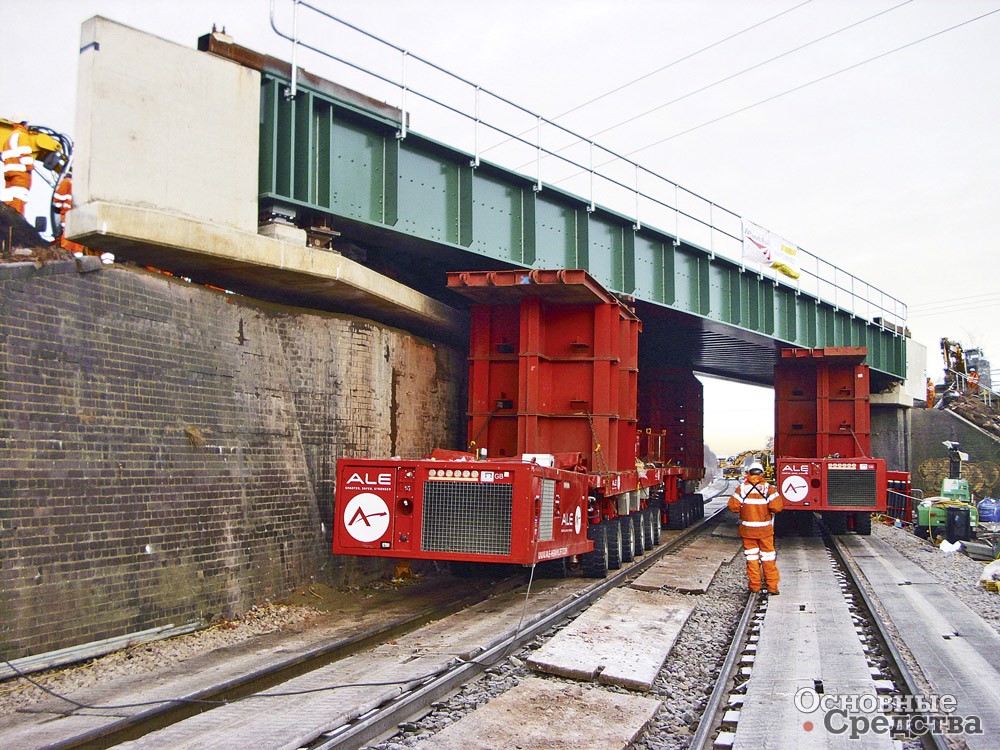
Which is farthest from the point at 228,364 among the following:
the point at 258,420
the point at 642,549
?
the point at 642,549

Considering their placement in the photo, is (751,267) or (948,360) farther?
(948,360)

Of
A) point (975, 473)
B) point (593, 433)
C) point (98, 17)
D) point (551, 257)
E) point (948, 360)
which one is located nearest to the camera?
point (98, 17)

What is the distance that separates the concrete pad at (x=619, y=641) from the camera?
23.9 feet

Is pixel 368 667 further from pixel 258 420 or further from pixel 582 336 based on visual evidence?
pixel 582 336

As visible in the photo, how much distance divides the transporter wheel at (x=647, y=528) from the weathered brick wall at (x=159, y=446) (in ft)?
21.4

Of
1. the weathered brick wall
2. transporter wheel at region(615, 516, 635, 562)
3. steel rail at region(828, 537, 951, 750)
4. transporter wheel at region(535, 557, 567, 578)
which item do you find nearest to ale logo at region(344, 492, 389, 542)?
the weathered brick wall

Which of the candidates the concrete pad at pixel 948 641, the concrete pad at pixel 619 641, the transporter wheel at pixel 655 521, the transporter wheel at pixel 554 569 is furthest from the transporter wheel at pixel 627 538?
the concrete pad at pixel 948 641

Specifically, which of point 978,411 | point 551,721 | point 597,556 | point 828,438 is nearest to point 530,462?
→ point 597,556

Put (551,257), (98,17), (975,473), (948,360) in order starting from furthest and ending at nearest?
(948,360), (975,473), (551,257), (98,17)

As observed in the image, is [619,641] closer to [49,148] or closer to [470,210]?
[470,210]

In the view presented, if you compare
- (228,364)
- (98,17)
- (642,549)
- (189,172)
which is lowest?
(642,549)

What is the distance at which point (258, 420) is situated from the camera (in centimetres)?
1059

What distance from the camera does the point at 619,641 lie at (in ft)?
28.0

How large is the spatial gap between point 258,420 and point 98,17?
16.0ft
